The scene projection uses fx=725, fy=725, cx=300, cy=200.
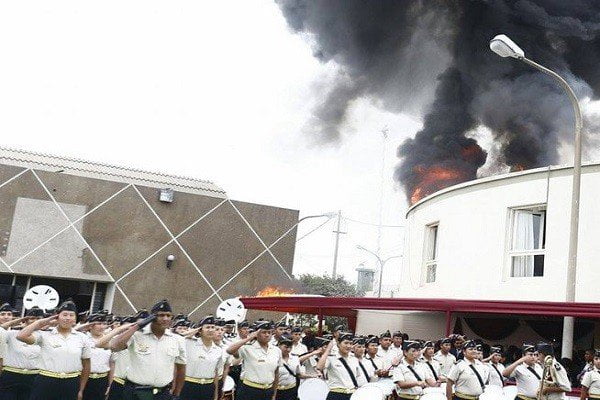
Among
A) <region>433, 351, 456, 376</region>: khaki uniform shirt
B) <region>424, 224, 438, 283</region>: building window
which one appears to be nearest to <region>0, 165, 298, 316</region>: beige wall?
<region>424, 224, 438, 283</region>: building window

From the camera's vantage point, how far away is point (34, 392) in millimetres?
7551

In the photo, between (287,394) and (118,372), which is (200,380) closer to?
(118,372)

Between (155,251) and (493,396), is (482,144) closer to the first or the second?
(155,251)

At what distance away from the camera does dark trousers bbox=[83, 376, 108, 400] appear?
9812 mm

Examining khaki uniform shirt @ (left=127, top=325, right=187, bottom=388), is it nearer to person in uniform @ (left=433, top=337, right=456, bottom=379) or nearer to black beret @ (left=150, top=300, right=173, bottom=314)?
black beret @ (left=150, top=300, right=173, bottom=314)

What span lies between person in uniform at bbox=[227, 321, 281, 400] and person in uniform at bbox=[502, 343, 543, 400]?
3.39 metres

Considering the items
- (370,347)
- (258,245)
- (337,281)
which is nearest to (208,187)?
(258,245)

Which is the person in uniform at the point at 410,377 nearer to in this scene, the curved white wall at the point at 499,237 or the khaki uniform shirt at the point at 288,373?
the khaki uniform shirt at the point at 288,373

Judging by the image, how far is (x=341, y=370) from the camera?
9.61 m

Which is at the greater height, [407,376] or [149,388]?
[407,376]

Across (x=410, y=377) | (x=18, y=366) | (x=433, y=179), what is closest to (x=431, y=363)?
(x=410, y=377)

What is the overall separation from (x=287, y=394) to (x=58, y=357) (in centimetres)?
370

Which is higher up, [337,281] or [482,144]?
[482,144]

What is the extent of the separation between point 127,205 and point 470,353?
17584 mm
